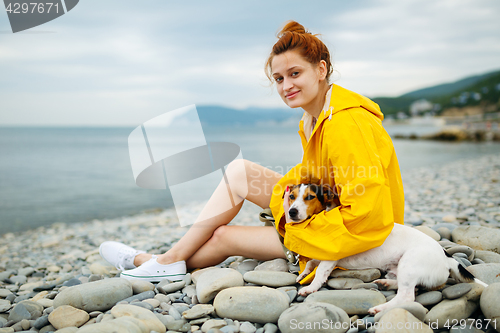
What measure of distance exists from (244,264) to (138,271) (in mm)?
1076

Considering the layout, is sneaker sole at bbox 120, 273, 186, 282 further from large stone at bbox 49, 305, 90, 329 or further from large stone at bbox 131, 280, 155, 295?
large stone at bbox 49, 305, 90, 329

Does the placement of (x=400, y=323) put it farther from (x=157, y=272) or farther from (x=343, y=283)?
(x=157, y=272)

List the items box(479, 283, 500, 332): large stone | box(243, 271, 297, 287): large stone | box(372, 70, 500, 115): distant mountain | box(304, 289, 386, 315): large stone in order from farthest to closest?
box(372, 70, 500, 115): distant mountain
box(243, 271, 297, 287): large stone
box(304, 289, 386, 315): large stone
box(479, 283, 500, 332): large stone

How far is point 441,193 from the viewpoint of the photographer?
8273 millimetres

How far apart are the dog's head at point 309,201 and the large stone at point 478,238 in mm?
1926

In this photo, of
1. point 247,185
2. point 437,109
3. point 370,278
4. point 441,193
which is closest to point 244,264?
point 247,185

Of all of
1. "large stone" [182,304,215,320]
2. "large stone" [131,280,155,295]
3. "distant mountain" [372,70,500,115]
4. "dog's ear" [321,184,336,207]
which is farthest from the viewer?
"distant mountain" [372,70,500,115]

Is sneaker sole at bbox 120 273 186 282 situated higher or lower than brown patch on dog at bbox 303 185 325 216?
lower

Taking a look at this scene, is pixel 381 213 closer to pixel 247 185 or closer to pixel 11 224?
pixel 247 185

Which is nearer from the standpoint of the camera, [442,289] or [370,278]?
[442,289]

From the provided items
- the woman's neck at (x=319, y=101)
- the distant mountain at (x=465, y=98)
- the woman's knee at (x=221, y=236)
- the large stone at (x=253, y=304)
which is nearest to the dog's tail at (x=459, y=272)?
the large stone at (x=253, y=304)

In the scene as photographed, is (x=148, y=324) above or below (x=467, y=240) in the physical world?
above

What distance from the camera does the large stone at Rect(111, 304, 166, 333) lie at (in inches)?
92.5

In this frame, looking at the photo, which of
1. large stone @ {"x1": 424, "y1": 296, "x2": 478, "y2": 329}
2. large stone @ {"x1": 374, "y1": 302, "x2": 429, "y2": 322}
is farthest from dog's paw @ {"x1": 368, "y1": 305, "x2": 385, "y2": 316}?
Answer: large stone @ {"x1": 424, "y1": 296, "x2": 478, "y2": 329}
